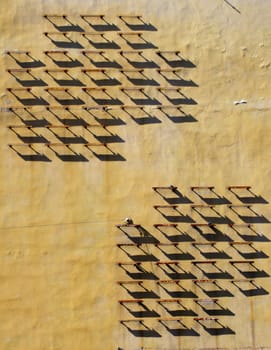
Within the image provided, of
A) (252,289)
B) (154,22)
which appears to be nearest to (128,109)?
(154,22)

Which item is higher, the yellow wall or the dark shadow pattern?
the yellow wall

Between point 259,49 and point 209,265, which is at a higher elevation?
point 259,49

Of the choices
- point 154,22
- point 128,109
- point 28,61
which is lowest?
point 128,109

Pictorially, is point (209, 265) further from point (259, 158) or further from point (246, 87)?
point (246, 87)

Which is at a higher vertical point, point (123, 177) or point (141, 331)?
point (123, 177)

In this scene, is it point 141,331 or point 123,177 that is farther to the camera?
point 123,177

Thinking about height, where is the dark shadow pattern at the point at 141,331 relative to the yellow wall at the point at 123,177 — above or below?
below
